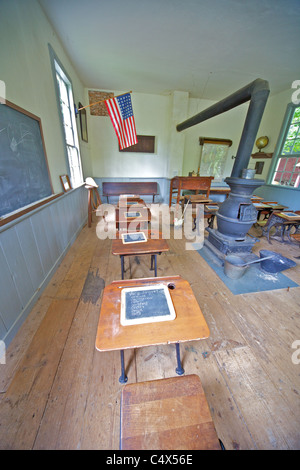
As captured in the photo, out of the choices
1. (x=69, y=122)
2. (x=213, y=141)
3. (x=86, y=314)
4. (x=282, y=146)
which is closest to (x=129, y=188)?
(x=69, y=122)

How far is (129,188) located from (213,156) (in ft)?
10.6

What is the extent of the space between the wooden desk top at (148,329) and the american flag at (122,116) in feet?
11.1

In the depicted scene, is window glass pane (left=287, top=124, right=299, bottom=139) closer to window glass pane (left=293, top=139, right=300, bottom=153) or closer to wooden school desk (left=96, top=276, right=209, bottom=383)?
window glass pane (left=293, top=139, right=300, bottom=153)

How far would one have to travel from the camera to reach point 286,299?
6.41ft

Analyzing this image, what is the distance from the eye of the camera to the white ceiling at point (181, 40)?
226cm

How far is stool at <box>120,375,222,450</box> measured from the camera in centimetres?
62

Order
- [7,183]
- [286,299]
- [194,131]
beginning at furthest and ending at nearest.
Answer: [194,131]
[286,299]
[7,183]

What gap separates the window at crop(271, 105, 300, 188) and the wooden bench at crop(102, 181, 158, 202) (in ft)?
12.3

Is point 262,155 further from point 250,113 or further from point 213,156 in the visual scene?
point 250,113

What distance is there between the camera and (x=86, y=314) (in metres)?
1.68

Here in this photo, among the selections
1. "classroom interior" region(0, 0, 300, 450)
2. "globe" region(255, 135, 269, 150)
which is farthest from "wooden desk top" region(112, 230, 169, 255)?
"globe" region(255, 135, 269, 150)

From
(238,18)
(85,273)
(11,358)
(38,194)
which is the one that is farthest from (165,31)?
(11,358)
